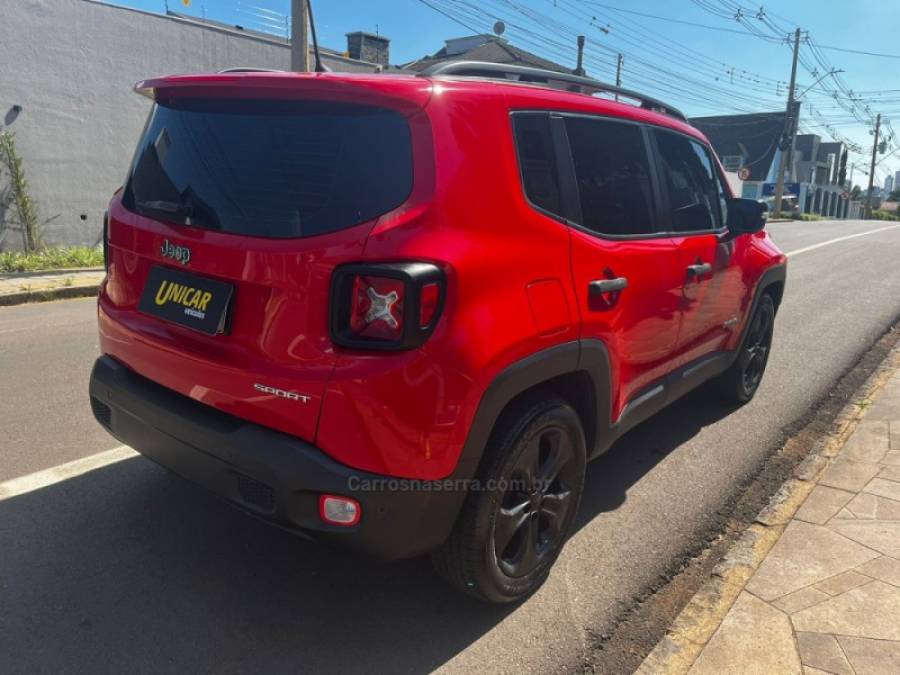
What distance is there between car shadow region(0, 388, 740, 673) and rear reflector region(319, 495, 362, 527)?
0.57m

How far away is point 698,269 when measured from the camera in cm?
376

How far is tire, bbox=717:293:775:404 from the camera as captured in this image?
4961 mm

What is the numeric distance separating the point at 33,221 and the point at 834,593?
41.7 feet

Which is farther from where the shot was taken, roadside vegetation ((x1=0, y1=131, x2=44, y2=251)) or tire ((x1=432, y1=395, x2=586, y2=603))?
roadside vegetation ((x1=0, y1=131, x2=44, y2=251))

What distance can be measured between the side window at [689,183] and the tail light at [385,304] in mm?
1936

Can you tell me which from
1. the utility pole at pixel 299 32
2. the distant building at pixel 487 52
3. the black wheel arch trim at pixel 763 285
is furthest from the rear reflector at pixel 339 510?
the distant building at pixel 487 52

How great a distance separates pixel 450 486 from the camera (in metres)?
2.31

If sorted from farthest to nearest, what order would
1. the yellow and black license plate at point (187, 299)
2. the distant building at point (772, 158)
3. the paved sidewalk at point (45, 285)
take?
1. the distant building at point (772, 158)
2. the paved sidewalk at point (45, 285)
3. the yellow and black license plate at point (187, 299)

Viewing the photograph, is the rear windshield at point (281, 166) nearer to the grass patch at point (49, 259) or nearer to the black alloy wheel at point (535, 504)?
the black alloy wheel at point (535, 504)

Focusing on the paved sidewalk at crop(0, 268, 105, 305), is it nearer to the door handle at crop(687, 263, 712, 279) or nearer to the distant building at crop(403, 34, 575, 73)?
the door handle at crop(687, 263, 712, 279)

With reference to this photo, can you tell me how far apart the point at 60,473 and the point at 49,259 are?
837 centimetres

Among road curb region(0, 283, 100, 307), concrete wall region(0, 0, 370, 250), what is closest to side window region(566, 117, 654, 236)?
road curb region(0, 283, 100, 307)

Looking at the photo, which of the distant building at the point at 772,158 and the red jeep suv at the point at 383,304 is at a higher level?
the distant building at the point at 772,158

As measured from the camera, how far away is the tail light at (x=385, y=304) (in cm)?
210
